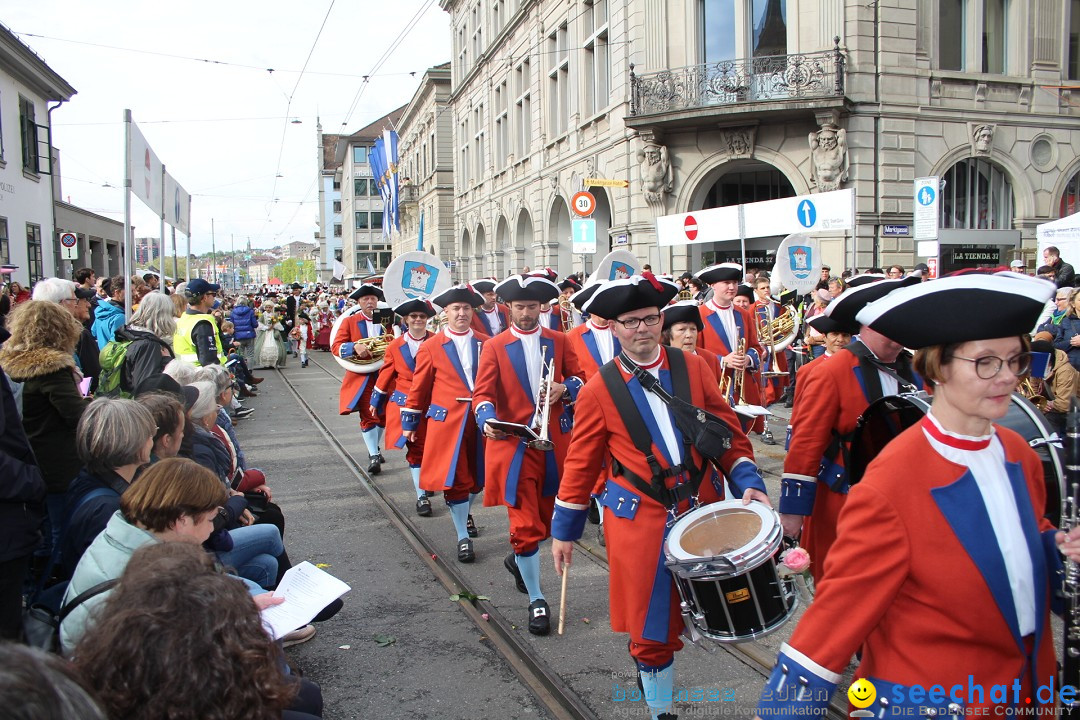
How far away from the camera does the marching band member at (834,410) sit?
379cm

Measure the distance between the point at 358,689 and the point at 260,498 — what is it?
56.9 inches

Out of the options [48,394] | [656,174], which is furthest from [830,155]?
[48,394]

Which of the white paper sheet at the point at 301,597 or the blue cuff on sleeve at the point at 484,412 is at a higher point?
the blue cuff on sleeve at the point at 484,412

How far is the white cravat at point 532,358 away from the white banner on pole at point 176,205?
7.04 metres

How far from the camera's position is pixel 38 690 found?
1.24m

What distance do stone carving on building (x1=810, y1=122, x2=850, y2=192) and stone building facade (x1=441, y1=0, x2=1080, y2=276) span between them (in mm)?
32

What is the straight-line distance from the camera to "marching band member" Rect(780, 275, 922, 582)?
3785mm

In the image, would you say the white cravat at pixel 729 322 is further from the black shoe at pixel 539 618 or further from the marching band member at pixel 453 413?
the black shoe at pixel 539 618

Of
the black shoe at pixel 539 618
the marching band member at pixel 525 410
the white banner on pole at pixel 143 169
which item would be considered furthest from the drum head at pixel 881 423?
the white banner on pole at pixel 143 169

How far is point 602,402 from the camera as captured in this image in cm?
359

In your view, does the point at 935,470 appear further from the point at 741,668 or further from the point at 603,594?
the point at 603,594

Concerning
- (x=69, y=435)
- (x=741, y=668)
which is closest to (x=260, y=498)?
(x=69, y=435)

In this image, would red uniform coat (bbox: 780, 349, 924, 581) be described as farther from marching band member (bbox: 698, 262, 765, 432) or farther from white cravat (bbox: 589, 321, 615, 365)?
marching band member (bbox: 698, 262, 765, 432)

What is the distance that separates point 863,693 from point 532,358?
12.0 feet
